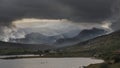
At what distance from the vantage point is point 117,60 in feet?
562

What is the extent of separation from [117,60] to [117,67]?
37.1 meters

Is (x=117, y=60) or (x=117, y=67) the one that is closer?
(x=117, y=67)

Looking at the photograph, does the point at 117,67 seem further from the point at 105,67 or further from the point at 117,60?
the point at 117,60

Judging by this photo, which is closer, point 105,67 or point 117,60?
point 105,67

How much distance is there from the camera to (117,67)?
13488 cm

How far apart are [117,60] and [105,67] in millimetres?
46439

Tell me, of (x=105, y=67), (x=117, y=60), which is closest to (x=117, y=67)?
(x=105, y=67)

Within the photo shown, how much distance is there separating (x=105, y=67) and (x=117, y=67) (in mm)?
10303

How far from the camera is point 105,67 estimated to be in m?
127
